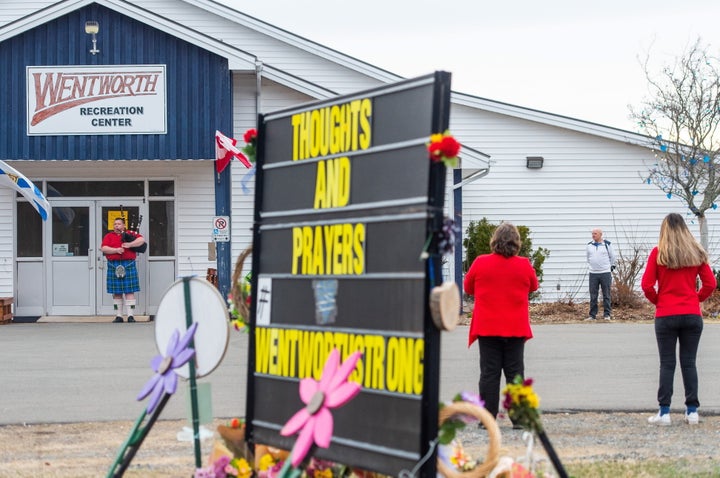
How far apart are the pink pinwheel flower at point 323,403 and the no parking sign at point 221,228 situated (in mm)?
14919

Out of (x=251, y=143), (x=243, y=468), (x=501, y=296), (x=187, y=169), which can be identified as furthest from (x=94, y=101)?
(x=243, y=468)

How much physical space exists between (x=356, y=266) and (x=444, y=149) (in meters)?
0.81

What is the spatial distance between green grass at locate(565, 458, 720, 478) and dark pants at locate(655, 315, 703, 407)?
156 cm

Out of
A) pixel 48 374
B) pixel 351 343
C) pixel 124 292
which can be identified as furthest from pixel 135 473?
pixel 124 292

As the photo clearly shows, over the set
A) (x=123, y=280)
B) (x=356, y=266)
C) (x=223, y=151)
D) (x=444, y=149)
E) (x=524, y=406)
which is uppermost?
(x=223, y=151)

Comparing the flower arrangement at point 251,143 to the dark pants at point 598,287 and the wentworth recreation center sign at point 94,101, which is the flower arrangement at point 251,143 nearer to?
the wentworth recreation center sign at point 94,101

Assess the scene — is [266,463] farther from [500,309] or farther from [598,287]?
[598,287]

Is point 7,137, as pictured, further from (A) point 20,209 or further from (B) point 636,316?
(B) point 636,316

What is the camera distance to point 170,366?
5.46m

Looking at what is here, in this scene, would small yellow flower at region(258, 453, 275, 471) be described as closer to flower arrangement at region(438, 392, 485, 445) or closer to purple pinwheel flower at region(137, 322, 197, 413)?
purple pinwheel flower at region(137, 322, 197, 413)

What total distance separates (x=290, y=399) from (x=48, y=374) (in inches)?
316

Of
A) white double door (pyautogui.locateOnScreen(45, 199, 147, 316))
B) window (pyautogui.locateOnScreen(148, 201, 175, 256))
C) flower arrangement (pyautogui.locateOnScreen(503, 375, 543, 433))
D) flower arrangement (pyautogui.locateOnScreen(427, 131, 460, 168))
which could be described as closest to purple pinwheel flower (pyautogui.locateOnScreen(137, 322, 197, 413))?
flower arrangement (pyautogui.locateOnScreen(503, 375, 543, 433))

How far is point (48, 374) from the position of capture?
1254cm

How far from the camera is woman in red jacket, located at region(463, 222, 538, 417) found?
27.9ft
